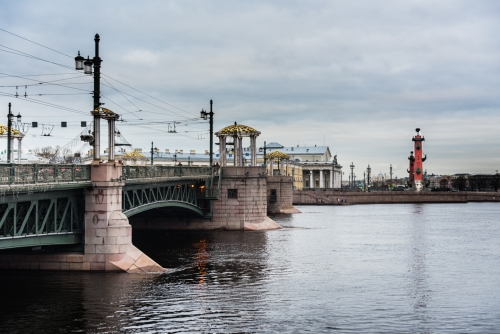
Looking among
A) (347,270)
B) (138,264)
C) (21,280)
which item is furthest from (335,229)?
(21,280)

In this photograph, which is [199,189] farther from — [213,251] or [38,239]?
[38,239]

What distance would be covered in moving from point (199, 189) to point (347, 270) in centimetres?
2681

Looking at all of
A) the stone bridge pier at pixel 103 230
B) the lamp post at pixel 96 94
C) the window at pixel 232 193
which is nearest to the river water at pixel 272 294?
→ the stone bridge pier at pixel 103 230

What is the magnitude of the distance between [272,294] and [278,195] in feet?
238

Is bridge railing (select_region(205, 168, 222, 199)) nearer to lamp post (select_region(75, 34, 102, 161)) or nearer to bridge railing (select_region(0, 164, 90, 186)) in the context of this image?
lamp post (select_region(75, 34, 102, 161))

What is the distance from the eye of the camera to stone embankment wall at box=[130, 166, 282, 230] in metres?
60.3

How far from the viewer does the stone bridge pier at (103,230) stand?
31.1 m

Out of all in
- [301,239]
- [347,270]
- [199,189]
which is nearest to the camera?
[347,270]

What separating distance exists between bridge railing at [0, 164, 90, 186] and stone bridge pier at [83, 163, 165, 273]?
29.8 inches

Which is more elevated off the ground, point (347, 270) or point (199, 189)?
point (199, 189)

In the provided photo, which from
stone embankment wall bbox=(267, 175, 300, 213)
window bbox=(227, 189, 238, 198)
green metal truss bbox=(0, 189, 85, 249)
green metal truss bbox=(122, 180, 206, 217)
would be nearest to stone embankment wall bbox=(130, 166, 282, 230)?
window bbox=(227, 189, 238, 198)

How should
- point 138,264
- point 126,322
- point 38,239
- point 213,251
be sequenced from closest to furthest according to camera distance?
point 126,322 → point 38,239 → point 138,264 → point 213,251

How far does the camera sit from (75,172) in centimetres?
2988

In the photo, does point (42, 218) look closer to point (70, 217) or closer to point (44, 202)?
point (44, 202)
